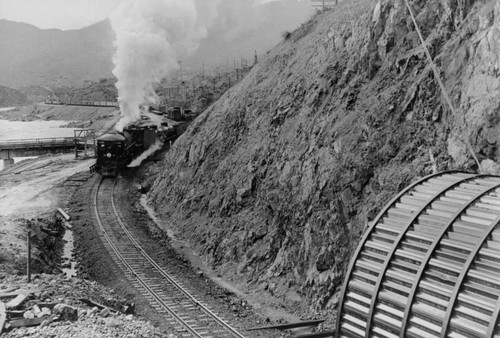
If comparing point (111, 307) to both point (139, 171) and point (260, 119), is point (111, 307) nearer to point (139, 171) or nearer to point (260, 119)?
point (260, 119)

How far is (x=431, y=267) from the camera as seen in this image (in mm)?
9547

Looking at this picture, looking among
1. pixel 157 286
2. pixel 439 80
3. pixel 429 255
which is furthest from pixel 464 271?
pixel 157 286

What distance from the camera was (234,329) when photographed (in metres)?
17.7

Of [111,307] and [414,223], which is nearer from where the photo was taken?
[414,223]

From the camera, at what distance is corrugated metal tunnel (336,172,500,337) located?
866cm

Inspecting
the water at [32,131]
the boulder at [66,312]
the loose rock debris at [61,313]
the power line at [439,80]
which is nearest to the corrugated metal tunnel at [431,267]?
the power line at [439,80]

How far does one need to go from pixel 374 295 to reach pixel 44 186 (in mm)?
37577

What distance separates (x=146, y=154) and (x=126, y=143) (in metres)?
4.54

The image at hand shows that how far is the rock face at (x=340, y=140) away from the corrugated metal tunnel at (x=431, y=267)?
6731 mm

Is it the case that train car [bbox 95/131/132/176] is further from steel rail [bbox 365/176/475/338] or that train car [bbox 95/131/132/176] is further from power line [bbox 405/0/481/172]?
steel rail [bbox 365/176/475/338]

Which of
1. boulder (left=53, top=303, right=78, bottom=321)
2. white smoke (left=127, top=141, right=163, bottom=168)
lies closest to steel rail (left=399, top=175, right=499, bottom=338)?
boulder (left=53, top=303, right=78, bottom=321)

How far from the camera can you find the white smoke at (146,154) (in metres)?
47.6

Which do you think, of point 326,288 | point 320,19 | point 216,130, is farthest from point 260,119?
point 326,288

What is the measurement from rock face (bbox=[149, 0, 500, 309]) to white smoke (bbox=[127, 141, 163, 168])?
1739 cm
